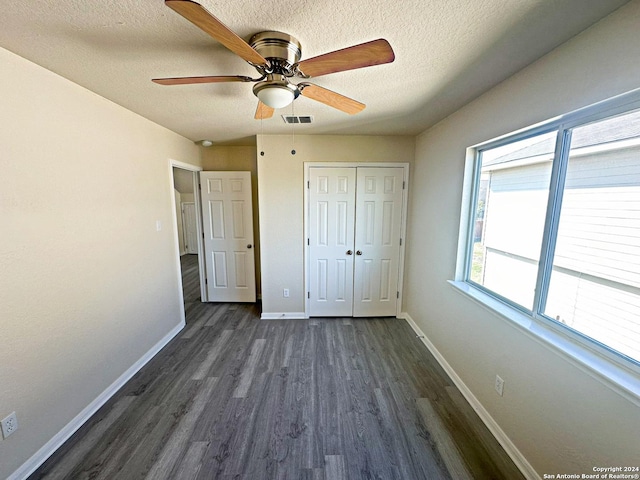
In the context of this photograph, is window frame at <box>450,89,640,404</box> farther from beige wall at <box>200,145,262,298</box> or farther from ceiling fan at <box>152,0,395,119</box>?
beige wall at <box>200,145,262,298</box>

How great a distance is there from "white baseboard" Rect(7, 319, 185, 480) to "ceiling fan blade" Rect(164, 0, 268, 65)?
7.96 feet

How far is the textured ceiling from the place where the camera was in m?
1.06

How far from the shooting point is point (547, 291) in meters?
1.47

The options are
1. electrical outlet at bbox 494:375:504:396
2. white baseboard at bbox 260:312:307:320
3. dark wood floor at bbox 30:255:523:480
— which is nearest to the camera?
dark wood floor at bbox 30:255:523:480

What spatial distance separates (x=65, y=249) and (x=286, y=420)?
6.28 ft

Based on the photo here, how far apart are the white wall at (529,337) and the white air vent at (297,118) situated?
135cm

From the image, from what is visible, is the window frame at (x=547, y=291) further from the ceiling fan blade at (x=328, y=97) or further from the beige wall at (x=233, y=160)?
the beige wall at (x=233, y=160)

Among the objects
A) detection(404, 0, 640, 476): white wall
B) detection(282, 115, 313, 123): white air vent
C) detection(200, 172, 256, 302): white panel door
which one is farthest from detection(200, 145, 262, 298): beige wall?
detection(404, 0, 640, 476): white wall

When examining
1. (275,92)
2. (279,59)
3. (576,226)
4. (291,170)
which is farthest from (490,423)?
(291,170)

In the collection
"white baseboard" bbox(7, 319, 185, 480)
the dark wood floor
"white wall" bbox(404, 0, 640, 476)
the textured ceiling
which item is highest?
the textured ceiling

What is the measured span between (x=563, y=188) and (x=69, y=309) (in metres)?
3.15

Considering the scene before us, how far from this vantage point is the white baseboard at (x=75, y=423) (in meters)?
1.41

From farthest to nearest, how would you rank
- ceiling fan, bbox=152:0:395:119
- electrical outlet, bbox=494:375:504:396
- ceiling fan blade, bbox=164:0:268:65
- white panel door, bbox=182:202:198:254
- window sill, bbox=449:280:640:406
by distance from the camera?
white panel door, bbox=182:202:198:254 < electrical outlet, bbox=494:375:504:396 < window sill, bbox=449:280:640:406 < ceiling fan, bbox=152:0:395:119 < ceiling fan blade, bbox=164:0:268:65

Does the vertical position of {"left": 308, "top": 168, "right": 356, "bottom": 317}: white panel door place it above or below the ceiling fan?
below
